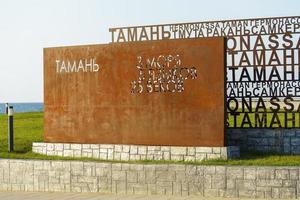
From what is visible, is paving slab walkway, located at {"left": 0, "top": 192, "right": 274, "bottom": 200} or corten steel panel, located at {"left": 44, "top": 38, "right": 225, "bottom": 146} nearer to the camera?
paving slab walkway, located at {"left": 0, "top": 192, "right": 274, "bottom": 200}

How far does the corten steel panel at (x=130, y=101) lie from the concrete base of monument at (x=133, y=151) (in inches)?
6.9

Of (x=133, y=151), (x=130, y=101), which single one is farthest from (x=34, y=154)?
(x=130, y=101)

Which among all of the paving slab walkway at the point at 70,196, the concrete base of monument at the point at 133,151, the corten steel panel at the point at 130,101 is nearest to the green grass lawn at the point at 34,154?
the concrete base of monument at the point at 133,151

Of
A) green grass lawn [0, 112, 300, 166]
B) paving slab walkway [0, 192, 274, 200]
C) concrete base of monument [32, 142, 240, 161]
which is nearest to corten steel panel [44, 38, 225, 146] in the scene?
concrete base of monument [32, 142, 240, 161]

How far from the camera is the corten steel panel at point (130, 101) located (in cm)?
1401

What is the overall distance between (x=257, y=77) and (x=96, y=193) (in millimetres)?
4786

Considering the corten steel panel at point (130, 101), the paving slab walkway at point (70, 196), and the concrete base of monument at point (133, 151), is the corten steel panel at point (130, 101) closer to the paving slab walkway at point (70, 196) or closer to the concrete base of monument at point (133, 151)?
the concrete base of monument at point (133, 151)

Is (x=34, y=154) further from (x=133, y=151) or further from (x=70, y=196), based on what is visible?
(x=70, y=196)

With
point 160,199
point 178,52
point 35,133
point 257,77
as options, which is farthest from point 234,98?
point 35,133

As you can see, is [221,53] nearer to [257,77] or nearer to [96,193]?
[257,77]

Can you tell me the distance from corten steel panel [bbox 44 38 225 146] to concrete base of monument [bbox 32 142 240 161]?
0.57 ft

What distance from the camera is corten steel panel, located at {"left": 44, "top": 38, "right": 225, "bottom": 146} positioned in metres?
14.0

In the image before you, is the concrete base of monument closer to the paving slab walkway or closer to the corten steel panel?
the corten steel panel

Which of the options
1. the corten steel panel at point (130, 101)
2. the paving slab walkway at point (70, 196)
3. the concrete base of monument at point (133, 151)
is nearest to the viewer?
the paving slab walkway at point (70, 196)
